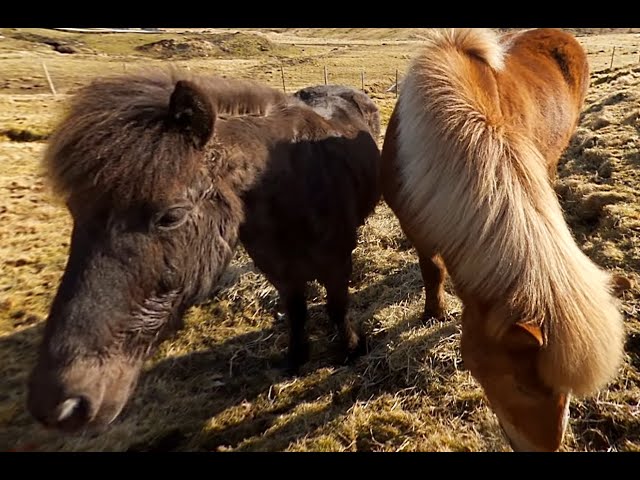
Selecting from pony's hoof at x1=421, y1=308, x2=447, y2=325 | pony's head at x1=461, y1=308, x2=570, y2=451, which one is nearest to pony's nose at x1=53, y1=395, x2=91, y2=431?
pony's head at x1=461, y1=308, x2=570, y2=451

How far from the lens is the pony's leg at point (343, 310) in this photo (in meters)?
2.97

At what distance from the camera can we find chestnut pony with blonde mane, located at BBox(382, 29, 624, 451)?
157cm

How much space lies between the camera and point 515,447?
1924 mm

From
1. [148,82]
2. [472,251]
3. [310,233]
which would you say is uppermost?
[148,82]

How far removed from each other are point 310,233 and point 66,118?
1425mm

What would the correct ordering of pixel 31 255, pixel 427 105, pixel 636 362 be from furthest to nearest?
pixel 31 255 → pixel 636 362 → pixel 427 105

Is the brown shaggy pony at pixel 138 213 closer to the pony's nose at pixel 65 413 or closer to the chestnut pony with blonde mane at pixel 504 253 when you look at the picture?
the pony's nose at pixel 65 413

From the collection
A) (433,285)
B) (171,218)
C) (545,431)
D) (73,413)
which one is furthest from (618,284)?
(73,413)

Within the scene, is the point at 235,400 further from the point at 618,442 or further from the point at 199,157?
the point at 618,442

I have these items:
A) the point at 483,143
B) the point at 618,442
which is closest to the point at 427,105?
the point at 483,143

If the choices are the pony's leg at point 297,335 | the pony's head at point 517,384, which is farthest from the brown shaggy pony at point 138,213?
the pony's head at point 517,384

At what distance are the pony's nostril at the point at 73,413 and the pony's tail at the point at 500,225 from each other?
5.56 ft

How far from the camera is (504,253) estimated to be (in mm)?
1666

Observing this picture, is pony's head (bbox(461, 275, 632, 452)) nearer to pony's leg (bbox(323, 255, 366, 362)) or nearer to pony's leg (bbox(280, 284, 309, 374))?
pony's leg (bbox(323, 255, 366, 362))
